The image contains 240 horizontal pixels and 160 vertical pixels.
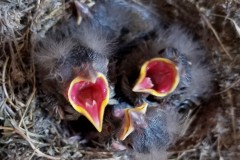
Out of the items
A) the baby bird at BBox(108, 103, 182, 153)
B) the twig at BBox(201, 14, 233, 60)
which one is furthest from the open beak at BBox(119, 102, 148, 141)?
the twig at BBox(201, 14, 233, 60)

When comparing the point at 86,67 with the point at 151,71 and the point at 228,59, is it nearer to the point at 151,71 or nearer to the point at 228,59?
Result: the point at 151,71

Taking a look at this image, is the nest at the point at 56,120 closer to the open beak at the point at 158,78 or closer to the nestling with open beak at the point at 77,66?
the nestling with open beak at the point at 77,66

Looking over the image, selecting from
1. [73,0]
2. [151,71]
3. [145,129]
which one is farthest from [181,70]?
[73,0]

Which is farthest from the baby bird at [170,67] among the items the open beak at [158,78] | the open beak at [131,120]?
the open beak at [131,120]

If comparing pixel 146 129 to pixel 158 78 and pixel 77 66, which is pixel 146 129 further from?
pixel 77 66

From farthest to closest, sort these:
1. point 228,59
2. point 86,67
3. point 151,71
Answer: point 228,59 → point 151,71 → point 86,67

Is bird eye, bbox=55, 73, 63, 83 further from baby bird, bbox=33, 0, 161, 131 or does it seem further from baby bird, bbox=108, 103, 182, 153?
baby bird, bbox=108, 103, 182, 153

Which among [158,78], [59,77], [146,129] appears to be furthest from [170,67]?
[59,77]
